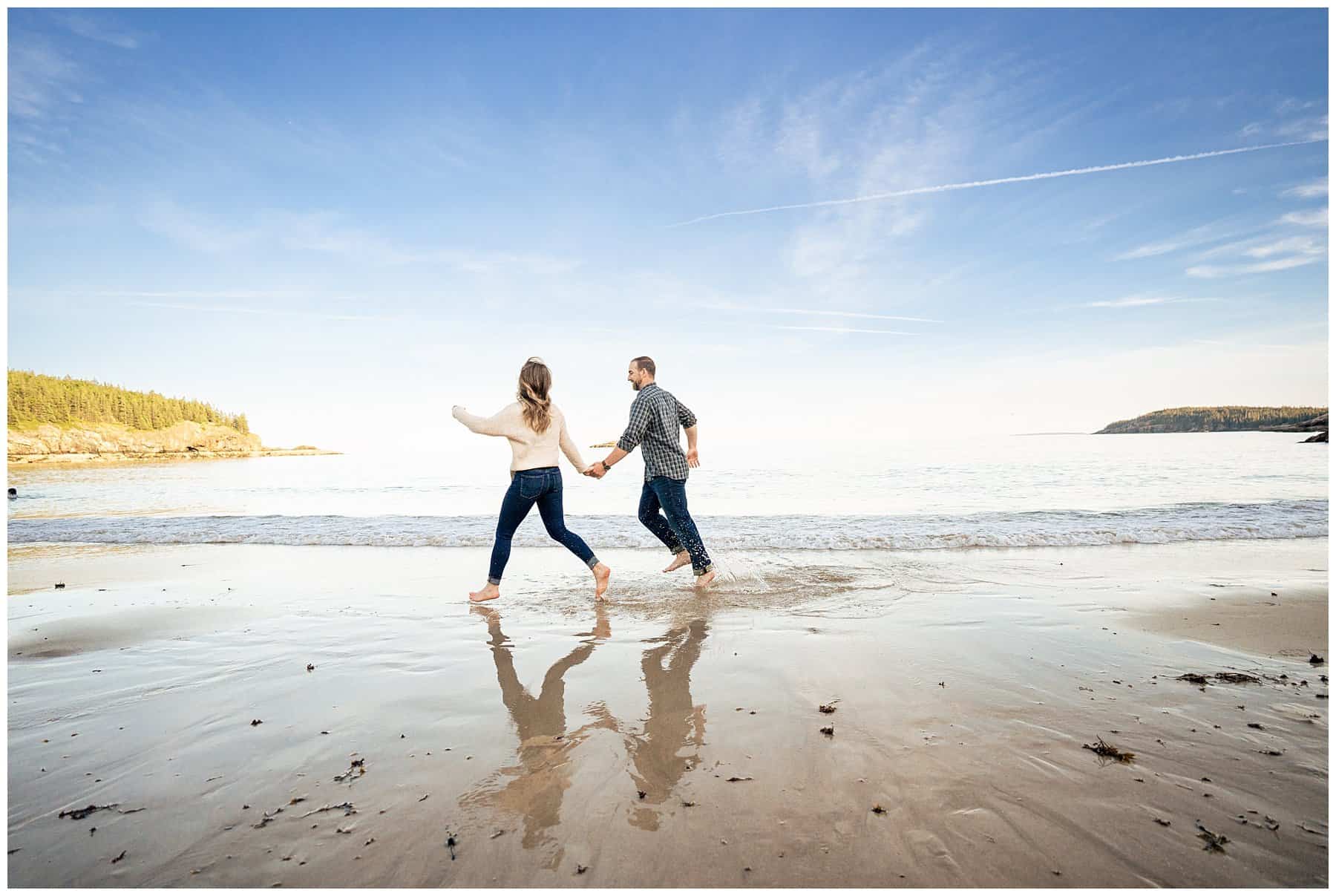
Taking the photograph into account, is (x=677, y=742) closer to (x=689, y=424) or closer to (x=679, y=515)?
(x=679, y=515)

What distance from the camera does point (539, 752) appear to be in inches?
123

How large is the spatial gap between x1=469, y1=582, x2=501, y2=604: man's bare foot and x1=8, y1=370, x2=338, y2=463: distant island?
275ft

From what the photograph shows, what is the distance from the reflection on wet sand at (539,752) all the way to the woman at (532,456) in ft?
6.51

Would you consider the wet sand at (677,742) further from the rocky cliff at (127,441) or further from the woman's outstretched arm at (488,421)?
the rocky cliff at (127,441)

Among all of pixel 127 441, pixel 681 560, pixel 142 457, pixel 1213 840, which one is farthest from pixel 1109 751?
pixel 127 441

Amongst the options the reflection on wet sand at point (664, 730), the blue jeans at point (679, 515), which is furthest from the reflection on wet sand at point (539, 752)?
the blue jeans at point (679, 515)

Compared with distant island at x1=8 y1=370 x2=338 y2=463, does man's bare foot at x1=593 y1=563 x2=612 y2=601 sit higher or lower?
lower

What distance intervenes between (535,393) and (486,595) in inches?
84.2

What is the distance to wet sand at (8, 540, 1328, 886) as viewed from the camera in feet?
7.54

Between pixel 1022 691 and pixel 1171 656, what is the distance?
1538mm

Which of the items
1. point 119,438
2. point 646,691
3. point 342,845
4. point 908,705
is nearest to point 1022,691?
point 908,705

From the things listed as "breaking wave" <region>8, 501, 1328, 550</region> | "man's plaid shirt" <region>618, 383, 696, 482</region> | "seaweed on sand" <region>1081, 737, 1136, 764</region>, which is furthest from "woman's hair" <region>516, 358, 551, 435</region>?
"seaweed on sand" <region>1081, 737, 1136, 764</region>

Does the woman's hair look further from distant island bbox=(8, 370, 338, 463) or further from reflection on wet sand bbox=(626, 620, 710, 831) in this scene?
distant island bbox=(8, 370, 338, 463)

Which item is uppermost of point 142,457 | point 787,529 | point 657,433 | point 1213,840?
point 142,457
